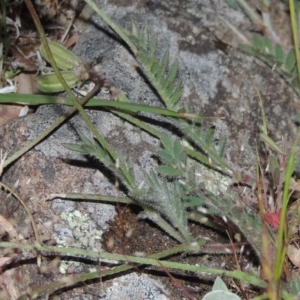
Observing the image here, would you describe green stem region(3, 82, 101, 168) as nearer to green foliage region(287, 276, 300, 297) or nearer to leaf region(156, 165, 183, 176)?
leaf region(156, 165, 183, 176)

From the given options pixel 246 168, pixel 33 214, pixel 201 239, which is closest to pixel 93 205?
pixel 33 214

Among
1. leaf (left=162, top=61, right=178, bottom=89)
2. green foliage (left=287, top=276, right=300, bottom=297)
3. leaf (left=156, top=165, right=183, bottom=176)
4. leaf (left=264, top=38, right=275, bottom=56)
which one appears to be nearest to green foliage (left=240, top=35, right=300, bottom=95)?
leaf (left=264, top=38, right=275, bottom=56)

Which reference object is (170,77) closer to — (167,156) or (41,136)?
(167,156)

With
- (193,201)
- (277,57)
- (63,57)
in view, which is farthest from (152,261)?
(277,57)

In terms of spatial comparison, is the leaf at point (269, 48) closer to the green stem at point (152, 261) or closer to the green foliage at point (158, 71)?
the green foliage at point (158, 71)

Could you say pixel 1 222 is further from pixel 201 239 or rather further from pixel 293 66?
pixel 293 66
